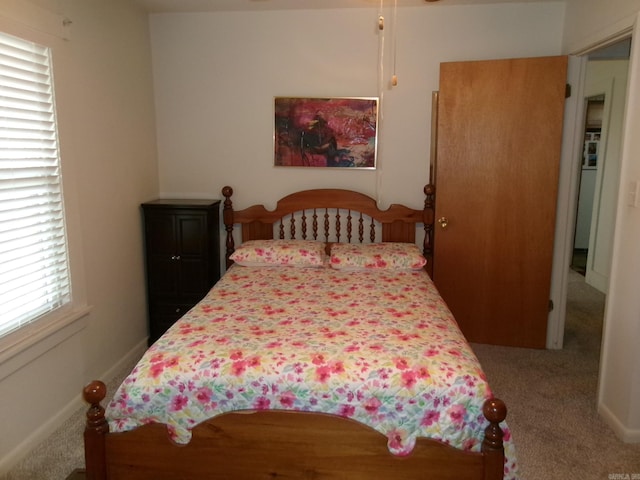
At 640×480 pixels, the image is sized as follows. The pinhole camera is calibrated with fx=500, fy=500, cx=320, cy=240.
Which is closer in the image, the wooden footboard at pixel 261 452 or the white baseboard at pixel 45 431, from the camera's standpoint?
the wooden footboard at pixel 261 452

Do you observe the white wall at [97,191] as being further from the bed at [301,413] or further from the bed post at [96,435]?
the bed at [301,413]

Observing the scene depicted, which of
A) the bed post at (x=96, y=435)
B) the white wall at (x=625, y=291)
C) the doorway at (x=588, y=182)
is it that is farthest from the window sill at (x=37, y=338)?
the doorway at (x=588, y=182)

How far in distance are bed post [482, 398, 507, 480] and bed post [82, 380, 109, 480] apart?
131cm

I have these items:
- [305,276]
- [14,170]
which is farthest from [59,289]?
[305,276]

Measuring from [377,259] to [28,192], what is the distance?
1970 mm

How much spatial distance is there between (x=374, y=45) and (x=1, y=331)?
9.31ft

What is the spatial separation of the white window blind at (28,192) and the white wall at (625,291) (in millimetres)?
2819

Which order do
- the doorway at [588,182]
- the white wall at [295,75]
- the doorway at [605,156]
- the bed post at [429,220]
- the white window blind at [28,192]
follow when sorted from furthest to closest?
the doorway at [588,182] < the doorway at [605,156] < the bed post at [429,220] < the white wall at [295,75] < the white window blind at [28,192]

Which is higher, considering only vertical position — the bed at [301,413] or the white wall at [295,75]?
the white wall at [295,75]

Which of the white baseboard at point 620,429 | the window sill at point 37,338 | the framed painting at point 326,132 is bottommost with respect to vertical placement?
the white baseboard at point 620,429

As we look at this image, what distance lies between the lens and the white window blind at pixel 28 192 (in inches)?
85.1

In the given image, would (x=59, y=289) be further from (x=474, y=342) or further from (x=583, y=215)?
(x=583, y=215)

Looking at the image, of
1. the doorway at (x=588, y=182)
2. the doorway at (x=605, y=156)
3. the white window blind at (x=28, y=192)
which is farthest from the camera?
the doorway at (x=588, y=182)

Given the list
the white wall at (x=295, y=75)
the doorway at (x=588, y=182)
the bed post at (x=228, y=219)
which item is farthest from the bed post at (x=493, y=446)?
the doorway at (x=588, y=182)
